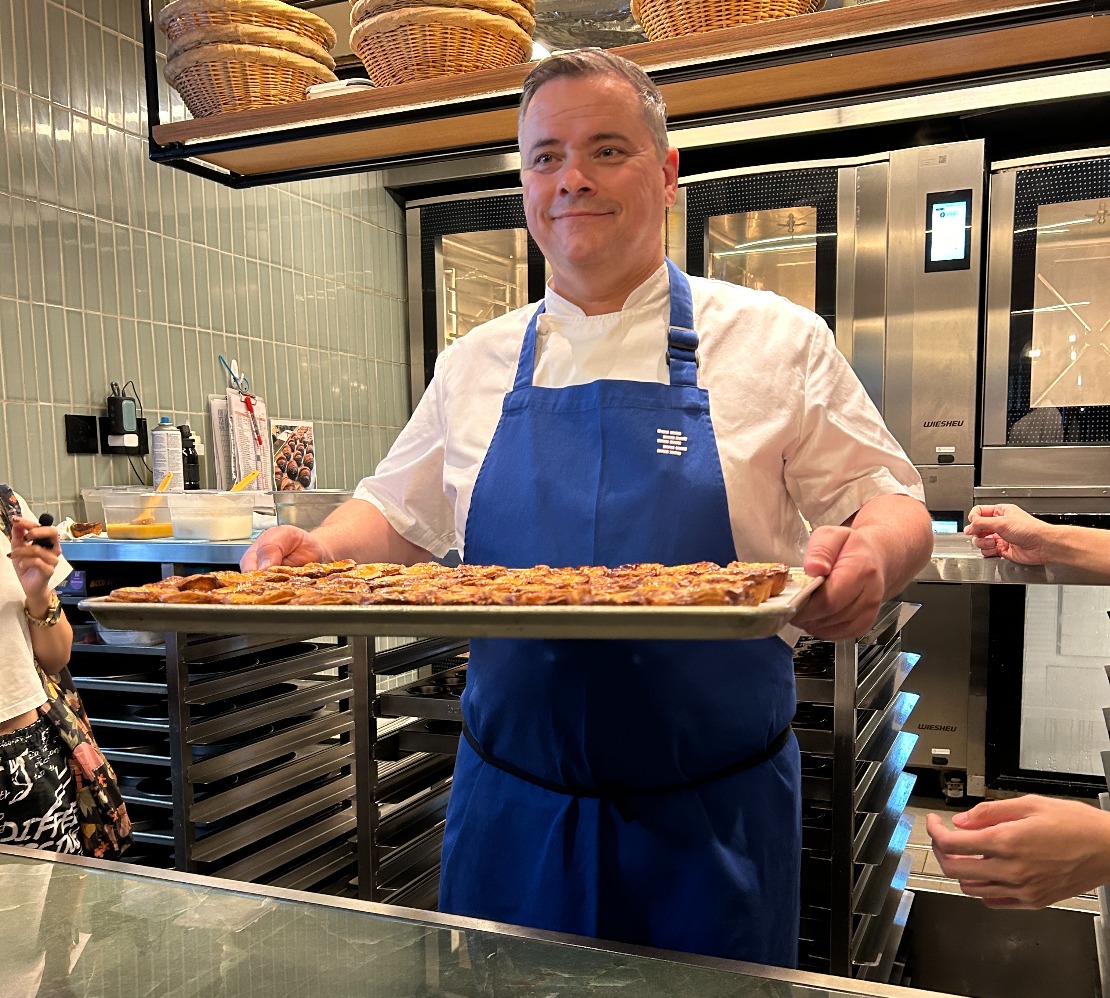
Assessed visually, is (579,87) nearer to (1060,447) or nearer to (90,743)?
(90,743)

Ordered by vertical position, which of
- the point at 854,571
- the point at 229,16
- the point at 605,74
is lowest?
the point at 854,571

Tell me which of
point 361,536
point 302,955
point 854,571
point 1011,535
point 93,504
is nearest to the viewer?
point 302,955

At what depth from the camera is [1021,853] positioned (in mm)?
892

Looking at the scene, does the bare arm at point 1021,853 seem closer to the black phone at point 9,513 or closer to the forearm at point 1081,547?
the forearm at point 1081,547

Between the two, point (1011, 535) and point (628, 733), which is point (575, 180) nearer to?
point (628, 733)

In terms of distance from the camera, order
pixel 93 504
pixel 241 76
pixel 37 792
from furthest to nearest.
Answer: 1. pixel 93 504
2. pixel 241 76
3. pixel 37 792

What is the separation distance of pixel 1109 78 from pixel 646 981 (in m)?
3.66

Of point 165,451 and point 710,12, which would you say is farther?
point 165,451

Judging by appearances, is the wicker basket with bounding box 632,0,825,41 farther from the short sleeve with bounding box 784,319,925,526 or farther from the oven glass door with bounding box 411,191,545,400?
the oven glass door with bounding box 411,191,545,400

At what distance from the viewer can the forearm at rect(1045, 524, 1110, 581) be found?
1.89 metres

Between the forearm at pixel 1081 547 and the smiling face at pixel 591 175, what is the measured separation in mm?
1048

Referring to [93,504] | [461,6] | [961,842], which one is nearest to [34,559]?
[93,504]

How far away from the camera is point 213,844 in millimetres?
2395

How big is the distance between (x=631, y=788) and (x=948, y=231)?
3107 millimetres
